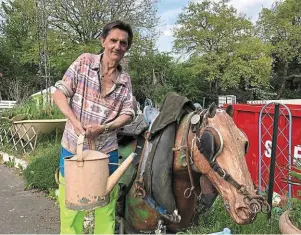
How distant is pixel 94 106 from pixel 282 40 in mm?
27589

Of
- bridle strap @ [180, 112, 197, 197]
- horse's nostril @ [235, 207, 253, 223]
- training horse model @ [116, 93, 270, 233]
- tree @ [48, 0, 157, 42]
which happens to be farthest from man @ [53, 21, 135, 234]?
tree @ [48, 0, 157, 42]

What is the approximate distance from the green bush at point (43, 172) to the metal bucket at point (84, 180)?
3861 millimetres

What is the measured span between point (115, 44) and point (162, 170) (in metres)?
0.82

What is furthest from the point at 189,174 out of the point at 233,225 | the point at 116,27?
the point at 233,225

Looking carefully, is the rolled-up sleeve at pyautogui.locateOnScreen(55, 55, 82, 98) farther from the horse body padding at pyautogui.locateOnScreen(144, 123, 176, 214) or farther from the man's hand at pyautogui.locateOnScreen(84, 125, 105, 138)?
the horse body padding at pyautogui.locateOnScreen(144, 123, 176, 214)

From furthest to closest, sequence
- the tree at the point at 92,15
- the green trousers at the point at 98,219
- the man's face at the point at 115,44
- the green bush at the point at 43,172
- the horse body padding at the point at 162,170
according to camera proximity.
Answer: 1. the tree at the point at 92,15
2. the green bush at the point at 43,172
3. the man's face at the point at 115,44
4. the green trousers at the point at 98,219
5. the horse body padding at the point at 162,170

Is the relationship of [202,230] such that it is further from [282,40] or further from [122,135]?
[282,40]

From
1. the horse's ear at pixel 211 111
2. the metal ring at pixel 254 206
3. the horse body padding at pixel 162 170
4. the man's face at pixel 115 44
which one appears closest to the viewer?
the metal ring at pixel 254 206

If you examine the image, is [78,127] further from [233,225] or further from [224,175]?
[233,225]

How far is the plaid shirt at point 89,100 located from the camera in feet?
7.02

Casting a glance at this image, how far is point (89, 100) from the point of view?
2.15 metres

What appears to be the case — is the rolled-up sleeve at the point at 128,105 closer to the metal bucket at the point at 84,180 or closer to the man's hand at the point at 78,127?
the man's hand at the point at 78,127

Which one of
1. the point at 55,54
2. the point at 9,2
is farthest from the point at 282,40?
the point at 9,2

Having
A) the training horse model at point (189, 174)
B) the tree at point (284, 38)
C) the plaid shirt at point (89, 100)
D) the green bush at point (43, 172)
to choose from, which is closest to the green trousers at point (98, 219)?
the training horse model at point (189, 174)
